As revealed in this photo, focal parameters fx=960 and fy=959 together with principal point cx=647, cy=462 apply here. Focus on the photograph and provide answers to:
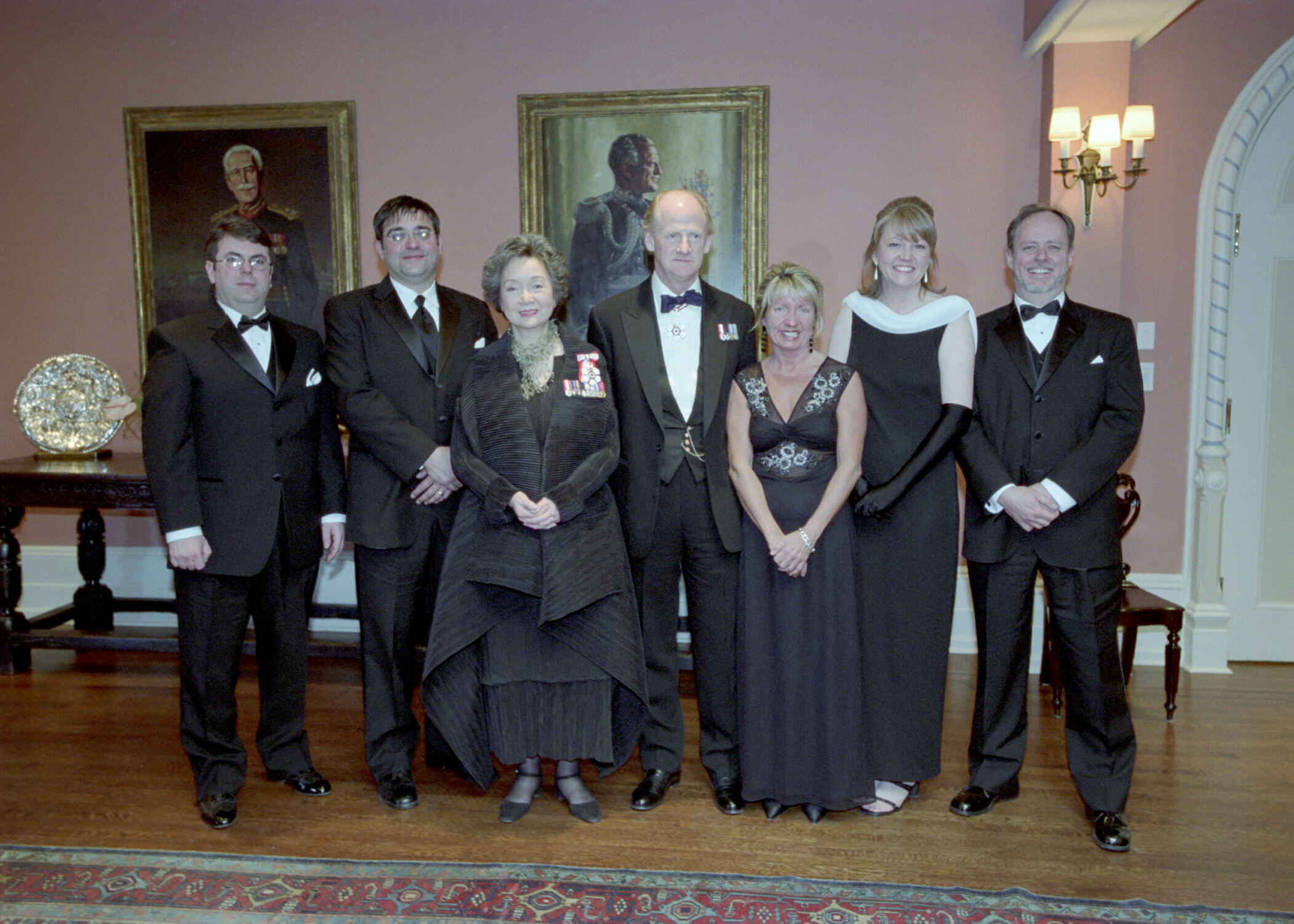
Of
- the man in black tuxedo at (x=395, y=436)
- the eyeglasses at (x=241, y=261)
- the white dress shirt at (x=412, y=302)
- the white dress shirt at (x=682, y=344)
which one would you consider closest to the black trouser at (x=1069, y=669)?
the white dress shirt at (x=682, y=344)

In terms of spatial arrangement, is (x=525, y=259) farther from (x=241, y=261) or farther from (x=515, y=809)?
(x=515, y=809)

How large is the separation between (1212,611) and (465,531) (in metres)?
3.50

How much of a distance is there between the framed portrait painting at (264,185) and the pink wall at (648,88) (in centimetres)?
10

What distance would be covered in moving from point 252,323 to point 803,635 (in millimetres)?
1871

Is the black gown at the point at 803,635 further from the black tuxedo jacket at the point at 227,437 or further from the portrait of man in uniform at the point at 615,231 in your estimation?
the portrait of man in uniform at the point at 615,231

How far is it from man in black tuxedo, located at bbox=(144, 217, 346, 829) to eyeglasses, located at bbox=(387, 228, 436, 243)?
14.7 inches

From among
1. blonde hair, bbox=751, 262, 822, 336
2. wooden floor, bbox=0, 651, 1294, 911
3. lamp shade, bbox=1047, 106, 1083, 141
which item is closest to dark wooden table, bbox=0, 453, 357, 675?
wooden floor, bbox=0, 651, 1294, 911

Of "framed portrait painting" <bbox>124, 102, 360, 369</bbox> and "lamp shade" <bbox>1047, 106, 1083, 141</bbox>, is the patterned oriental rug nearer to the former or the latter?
"framed portrait painting" <bbox>124, 102, 360, 369</bbox>

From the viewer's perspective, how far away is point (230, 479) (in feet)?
9.27

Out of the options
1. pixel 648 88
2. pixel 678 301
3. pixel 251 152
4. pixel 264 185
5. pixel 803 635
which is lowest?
pixel 803 635

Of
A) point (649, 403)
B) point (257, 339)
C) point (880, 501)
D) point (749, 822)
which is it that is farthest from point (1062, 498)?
point (257, 339)

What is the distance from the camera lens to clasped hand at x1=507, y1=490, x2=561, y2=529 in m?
2.71

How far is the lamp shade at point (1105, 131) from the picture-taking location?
3.92 metres

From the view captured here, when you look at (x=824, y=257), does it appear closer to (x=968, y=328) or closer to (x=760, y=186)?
(x=760, y=186)
